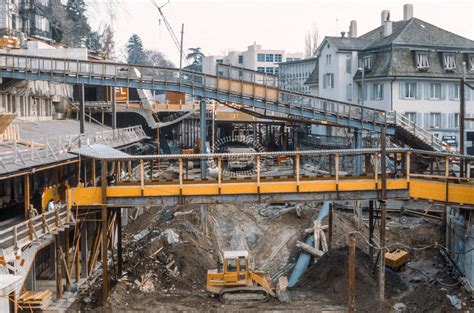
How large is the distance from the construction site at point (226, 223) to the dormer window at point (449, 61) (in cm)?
1108

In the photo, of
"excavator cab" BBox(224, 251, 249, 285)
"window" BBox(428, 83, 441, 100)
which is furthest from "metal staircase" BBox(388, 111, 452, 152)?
"excavator cab" BBox(224, 251, 249, 285)

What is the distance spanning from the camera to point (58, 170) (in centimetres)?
3033

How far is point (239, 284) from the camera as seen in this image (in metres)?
24.8

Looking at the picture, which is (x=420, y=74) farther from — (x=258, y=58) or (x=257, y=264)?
(x=258, y=58)

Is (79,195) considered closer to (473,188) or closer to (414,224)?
(473,188)

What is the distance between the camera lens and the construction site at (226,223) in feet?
77.3

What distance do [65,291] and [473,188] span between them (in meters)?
16.7

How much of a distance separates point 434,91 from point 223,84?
2172 centimetres

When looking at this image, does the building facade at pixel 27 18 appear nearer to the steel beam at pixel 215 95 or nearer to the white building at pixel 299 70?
the steel beam at pixel 215 95

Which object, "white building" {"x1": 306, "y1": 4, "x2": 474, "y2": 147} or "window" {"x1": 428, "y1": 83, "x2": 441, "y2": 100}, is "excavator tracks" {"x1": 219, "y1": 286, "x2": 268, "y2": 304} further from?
"window" {"x1": 428, "y1": 83, "x2": 441, "y2": 100}

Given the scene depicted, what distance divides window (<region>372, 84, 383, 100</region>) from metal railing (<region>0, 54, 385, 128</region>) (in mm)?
12766

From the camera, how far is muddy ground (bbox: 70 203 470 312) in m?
23.9

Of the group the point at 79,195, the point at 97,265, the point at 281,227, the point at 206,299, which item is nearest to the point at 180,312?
the point at 206,299

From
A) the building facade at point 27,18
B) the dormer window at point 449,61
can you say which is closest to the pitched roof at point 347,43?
the dormer window at point 449,61
